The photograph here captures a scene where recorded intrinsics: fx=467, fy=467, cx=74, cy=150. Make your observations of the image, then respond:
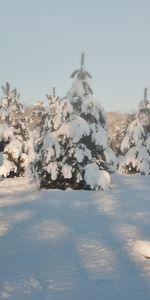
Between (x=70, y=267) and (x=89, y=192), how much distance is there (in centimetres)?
859

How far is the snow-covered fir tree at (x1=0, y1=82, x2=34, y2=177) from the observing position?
75.2 ft

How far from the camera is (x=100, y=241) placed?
9.61 metres

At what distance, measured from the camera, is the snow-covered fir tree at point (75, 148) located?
17.6 m

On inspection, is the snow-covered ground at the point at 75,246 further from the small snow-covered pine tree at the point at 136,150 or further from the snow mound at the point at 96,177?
the small snow-covered pine tree at the point at 136,150

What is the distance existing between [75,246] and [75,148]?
29.1ft

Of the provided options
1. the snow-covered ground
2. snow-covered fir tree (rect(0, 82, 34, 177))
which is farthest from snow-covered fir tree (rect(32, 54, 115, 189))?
snow-covered fir tree (rect(0, 82, 34, 177))

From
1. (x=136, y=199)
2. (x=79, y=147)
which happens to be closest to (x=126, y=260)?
(x=136, y=199)

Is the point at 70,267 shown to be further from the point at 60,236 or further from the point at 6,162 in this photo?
the point at 6,162

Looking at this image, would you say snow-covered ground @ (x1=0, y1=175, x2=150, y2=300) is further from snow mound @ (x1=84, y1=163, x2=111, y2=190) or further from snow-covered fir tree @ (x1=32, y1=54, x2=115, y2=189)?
snow-covered fir tree @ (x1=32, y1=54, x2=115, y2=189)

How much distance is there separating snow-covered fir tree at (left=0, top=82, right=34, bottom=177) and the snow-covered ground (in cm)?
731

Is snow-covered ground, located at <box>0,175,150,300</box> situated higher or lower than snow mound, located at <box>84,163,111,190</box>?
lower

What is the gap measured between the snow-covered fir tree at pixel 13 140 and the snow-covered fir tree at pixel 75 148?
4.32 m

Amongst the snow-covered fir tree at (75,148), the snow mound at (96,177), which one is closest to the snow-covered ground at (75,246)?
the snow mound at (96,177)

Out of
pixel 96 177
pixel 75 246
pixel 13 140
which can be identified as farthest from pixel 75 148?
pixel 75 246
